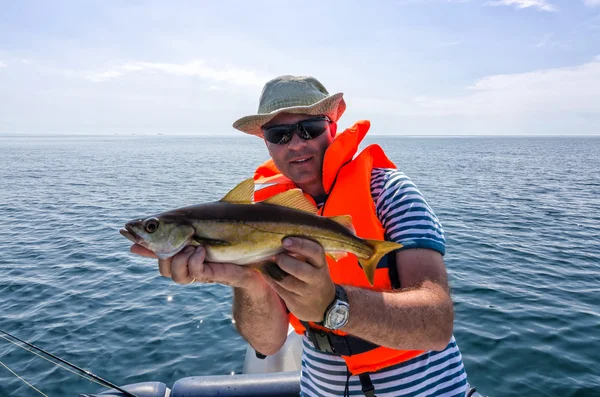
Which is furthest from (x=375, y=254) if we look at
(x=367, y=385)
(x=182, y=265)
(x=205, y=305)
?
(x=205, y=305)

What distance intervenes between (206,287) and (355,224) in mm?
11182

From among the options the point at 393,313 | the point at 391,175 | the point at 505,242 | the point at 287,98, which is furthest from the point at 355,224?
the point at 505,242

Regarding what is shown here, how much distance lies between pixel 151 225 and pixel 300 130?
1867 millimetres

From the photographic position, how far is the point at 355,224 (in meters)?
3.63

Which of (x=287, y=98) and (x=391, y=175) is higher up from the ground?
(x=287, y=98)

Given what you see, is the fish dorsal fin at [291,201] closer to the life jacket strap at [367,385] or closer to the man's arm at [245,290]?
the man's arm at [245,290]

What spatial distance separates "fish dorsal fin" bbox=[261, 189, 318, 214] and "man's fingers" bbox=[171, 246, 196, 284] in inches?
31.3

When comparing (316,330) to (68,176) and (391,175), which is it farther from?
(68,176)

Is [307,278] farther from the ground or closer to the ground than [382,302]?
farther from the ground

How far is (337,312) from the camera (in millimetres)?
2779

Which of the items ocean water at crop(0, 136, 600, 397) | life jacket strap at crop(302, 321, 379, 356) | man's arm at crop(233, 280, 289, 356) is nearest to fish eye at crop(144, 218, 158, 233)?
man's arm at crop(233, 280, 289, 356)

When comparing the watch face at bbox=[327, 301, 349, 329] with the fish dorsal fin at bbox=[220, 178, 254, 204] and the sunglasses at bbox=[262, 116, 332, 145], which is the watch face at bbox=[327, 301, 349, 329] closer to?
the fish dorsal fin at bbox=[220, 178, 254, 204]

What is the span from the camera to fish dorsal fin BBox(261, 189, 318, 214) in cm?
350

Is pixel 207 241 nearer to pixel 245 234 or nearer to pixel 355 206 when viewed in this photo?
pixel 245 234
